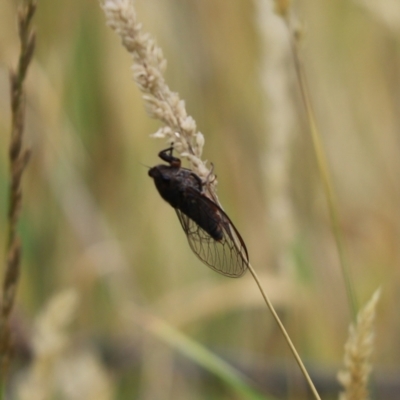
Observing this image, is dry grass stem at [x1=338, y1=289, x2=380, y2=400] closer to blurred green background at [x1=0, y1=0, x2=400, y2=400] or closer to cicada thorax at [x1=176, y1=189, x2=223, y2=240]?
cicada thorax at [x1=176, y1=189, x2=223, y2=240]

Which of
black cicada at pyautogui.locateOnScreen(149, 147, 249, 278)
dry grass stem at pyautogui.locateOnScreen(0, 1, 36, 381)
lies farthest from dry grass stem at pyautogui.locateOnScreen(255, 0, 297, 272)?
dry grass stem at pyautogui.locateOnScreen(0, 1, 36, 381)

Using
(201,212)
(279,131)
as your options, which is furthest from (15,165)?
(279,131)

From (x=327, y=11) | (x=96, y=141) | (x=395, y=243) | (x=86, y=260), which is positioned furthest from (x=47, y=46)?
(x=395, y=243)

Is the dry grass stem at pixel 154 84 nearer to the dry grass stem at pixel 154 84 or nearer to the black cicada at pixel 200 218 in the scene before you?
the dry grass stem at pixel 154 84

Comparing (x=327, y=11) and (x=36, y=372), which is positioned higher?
(x=327, y=11)

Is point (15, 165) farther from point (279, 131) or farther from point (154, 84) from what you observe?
point (279, 131)

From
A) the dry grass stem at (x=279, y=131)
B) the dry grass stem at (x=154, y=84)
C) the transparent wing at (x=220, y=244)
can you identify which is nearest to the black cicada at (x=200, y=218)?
the transparent wing at (x=220, y=244)

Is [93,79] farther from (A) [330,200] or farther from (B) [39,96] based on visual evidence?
(A) [330,200]
